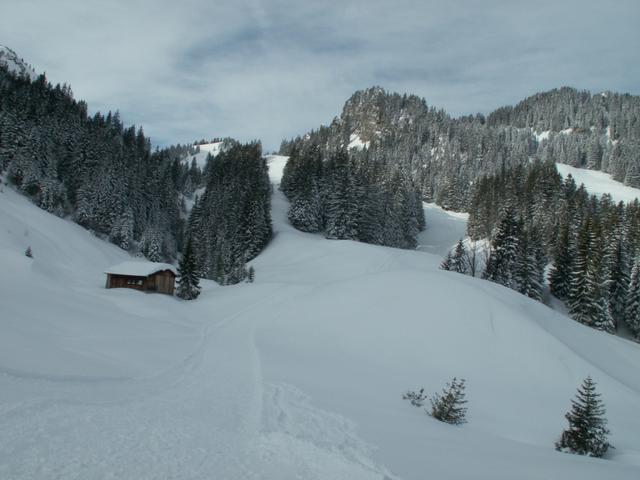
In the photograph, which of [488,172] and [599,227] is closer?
[599,227]

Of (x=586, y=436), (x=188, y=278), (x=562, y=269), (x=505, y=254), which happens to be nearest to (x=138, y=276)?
(x=188, y=278)

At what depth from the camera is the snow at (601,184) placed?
118750 millimetres

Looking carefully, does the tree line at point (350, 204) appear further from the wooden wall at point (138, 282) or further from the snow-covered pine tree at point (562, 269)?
A: the wooden wall at point (138, 282)

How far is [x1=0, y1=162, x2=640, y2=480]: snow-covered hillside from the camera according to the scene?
663 centimetres

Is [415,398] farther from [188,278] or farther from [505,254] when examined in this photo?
[505,254]

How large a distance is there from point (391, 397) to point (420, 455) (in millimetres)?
6711

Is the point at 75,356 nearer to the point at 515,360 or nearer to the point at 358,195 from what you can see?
the point at 515,360

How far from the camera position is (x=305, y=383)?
14.1 m

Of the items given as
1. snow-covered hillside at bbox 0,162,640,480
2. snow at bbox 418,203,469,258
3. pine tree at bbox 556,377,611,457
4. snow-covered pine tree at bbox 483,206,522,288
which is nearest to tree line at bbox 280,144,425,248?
snow at bbox 418,203,469,258

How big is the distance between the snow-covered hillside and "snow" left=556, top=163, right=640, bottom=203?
377 feet

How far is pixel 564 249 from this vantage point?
186ft

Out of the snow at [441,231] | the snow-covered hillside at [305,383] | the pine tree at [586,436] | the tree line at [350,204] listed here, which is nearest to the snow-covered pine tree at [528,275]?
the snow-covered hillside at [305,383]

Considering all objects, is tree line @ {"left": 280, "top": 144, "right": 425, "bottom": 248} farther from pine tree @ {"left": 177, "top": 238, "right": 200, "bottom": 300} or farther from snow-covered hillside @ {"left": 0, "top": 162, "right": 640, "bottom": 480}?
snow-covered hillside @ {"left": 0, "top": 162, "right": 640, "bottom": 480}

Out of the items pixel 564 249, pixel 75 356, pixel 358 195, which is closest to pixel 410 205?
pixel 358 195
